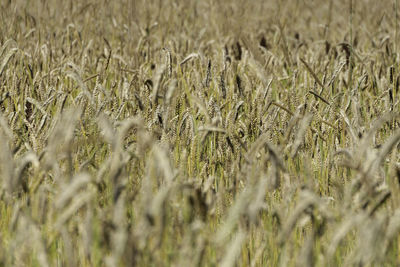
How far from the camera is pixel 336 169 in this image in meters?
1.84

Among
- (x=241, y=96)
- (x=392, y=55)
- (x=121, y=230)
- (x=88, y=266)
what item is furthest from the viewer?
(x=392, y=55)

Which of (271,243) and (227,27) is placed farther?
(227,27)

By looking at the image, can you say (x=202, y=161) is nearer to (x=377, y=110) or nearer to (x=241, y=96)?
(x=241, y=96)

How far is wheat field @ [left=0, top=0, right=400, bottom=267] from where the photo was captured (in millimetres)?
1021

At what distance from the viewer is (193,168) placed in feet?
5.58

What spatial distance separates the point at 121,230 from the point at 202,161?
0.99 meters

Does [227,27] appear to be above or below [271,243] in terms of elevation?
above

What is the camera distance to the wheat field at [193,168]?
102 centimetres

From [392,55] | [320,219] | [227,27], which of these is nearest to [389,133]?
[320,219]

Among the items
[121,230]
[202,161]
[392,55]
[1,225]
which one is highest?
[392,55]

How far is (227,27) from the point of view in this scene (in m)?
4.43

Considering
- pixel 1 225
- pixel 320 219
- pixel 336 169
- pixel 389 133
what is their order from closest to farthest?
pixel 320 219
pixel 1 225
pixel 336 169
pixel 389 133

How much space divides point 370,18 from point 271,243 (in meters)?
4.36

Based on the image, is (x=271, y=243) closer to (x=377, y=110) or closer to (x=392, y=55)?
(x=377, y=110)
